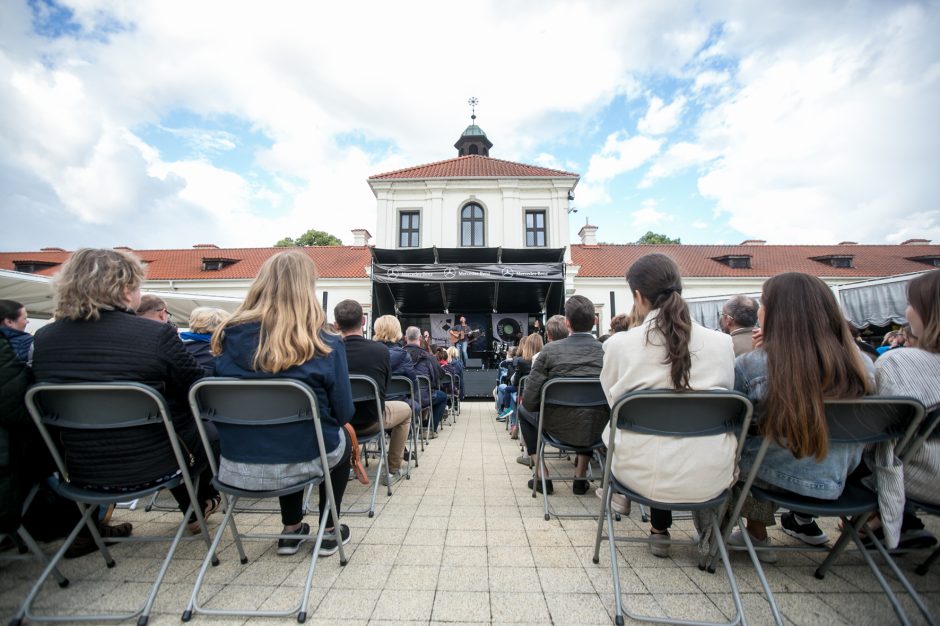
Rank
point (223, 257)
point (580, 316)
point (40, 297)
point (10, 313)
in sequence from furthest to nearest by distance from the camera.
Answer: point (223, 257) < point (40, 297) < point (580, 316) < point (10, 313)

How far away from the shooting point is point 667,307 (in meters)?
1.90

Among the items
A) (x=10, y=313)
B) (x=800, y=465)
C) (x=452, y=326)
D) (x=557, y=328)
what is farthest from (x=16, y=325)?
(x=452, y=326)

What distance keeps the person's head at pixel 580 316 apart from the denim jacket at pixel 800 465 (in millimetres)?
1344

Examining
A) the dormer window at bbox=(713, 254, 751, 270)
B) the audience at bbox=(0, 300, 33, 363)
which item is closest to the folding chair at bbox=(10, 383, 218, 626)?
the audience at bbox=(0, 300, 33, 363)

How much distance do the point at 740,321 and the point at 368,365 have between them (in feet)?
8.84

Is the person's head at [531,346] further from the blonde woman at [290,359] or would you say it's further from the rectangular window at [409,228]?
the rectangular window at [409,228]

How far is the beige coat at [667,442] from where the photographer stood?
1722 mm

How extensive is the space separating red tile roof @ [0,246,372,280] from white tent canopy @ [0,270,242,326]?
12.8 metres

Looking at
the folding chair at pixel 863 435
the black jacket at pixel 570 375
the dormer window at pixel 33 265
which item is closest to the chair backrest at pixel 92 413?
the black jacket at pixel 570 375

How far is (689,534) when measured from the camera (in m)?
2.46

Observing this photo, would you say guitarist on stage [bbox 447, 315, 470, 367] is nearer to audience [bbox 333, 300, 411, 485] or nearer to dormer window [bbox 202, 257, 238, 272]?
audience [bbox 333, 300, 411, 485]

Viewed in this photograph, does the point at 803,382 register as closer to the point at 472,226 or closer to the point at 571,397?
the point at 571,397

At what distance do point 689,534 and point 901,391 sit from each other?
4.34 feet

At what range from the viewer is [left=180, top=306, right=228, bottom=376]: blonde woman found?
270 centimetres
